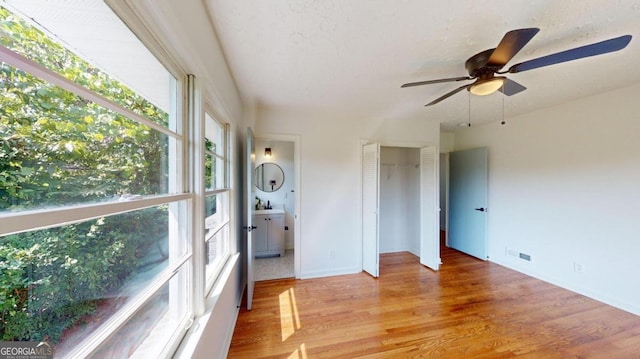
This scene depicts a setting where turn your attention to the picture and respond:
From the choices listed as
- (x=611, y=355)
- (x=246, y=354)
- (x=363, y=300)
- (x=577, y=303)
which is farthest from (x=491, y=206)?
(x=246, y=354)

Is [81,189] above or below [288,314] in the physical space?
above

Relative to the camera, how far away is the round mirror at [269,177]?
444cm

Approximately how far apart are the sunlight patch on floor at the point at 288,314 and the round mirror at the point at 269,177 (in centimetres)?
217

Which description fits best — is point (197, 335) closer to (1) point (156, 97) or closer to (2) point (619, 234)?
(1) point (156, 97)

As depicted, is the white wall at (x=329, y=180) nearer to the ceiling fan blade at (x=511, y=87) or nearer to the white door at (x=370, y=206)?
the white door at (x=370, y=206)

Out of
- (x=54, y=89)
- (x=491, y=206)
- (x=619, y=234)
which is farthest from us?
(x=491, y=206)

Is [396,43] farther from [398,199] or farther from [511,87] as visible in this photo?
[398,199]

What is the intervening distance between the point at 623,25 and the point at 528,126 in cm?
220

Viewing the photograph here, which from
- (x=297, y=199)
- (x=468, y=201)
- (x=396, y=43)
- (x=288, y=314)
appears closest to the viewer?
(x=396, y=43)

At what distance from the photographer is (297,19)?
4.61 feet

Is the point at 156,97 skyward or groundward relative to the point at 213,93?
groundward

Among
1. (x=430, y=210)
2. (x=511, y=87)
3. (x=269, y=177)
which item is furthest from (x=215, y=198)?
(x=430, y=210)

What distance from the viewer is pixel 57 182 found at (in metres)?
0.52

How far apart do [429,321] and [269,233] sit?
2.70m
